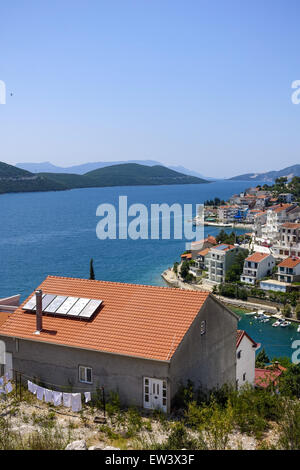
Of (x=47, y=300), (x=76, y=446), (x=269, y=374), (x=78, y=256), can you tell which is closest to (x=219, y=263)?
(x=78, y=256)

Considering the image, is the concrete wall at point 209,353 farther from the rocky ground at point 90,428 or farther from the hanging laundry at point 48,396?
the hanging laundry at point 48,396

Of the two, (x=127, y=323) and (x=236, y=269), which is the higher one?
(x=127, y=323)

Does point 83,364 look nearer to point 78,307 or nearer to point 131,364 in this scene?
point 131,364

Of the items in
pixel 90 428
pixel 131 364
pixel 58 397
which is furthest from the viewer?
pixel 58 397

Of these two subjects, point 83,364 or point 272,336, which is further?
point 272,336

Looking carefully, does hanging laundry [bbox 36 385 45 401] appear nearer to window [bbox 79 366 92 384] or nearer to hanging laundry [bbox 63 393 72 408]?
hanging laundry [bbox 63 393 72 408]

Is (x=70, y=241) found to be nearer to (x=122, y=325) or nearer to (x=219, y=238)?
(x=219, y=238)

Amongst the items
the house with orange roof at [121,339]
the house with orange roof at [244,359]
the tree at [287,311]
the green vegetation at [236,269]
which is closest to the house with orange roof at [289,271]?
the green vegetation at [236,269]

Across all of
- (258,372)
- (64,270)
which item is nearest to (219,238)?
(64,270)

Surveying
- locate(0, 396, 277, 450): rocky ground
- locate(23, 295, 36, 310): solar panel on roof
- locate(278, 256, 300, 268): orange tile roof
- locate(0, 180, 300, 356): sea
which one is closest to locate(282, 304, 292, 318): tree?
locate(0, 180, 300, 356): sea
